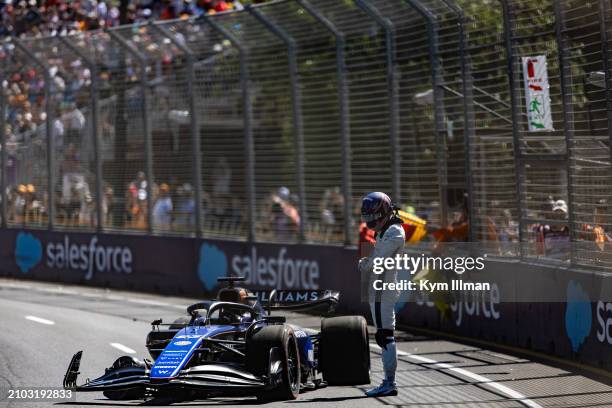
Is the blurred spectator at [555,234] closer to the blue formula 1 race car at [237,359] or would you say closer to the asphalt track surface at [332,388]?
the asphalt track surface at [332,388]

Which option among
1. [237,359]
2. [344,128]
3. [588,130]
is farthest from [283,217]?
[237,359]

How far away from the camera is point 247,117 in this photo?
20188 millimetres

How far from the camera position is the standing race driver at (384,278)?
1051 cm

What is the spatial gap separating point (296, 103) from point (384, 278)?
29.4 ft

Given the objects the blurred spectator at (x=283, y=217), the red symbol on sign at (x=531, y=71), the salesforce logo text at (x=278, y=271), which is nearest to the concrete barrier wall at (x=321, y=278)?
the salesforce logo text at (x=278, y=271)

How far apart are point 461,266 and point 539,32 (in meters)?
2.86

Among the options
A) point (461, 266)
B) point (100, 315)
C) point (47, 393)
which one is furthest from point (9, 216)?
point (47, 393)

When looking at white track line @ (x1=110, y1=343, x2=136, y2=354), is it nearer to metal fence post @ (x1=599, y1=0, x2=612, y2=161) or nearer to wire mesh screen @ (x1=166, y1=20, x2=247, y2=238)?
metal fence post @ (x1=599, y1=0, x2=612, y2=161)

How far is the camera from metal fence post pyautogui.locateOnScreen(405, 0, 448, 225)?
16.1 meters

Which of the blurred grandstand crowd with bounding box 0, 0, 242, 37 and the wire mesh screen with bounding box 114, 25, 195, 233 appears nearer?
the wire mesh screen with bounding box 114, 25, 195, 233

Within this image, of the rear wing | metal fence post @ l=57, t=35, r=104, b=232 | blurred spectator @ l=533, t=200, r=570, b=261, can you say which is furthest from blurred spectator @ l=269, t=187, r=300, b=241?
the rear wing

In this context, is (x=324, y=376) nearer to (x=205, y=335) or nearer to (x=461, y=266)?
(x=205, y=335)

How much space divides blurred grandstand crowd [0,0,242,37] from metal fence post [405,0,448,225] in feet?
43.2

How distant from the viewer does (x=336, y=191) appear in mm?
18641
